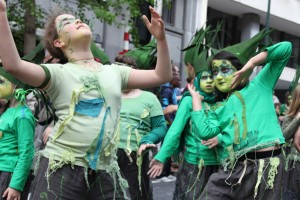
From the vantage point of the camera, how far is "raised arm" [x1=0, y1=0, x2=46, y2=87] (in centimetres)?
220

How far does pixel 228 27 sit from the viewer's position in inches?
840

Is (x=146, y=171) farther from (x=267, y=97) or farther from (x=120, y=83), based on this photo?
(x=120, y=83)

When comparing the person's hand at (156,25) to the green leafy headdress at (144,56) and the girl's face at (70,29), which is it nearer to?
the girl's face at (70,29)

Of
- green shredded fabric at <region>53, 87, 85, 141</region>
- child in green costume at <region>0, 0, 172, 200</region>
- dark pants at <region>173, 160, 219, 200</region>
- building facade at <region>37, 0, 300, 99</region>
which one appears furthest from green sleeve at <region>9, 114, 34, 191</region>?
building facade at <region>37, 0, 300, 99</region>

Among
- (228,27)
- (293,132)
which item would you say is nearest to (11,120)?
(293,132)

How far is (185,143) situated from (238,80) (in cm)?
113

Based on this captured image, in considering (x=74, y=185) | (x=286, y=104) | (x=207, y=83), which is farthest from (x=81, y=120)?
(x=286, y=104)

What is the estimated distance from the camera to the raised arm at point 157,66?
2570 millimetres

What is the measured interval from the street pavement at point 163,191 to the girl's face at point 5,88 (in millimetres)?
3033

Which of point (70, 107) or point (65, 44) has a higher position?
point (65, 44)

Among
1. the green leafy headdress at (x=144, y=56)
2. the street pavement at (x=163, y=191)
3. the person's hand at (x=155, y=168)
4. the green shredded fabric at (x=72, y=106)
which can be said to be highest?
the green leafy headdress at (x=144, y=56)

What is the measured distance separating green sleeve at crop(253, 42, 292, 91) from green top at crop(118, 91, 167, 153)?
3.32 ft

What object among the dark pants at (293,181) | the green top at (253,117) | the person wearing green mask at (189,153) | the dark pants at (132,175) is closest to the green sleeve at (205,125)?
the green top at (253,117)

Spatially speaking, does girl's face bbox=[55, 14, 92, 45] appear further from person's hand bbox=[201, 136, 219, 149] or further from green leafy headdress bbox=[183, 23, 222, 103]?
green leafy headdress bbox=[183, 23, 222, 103]
